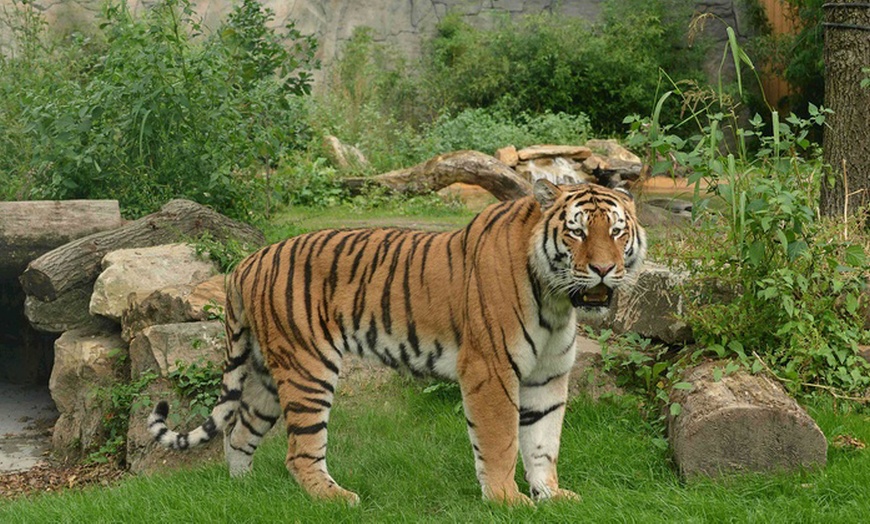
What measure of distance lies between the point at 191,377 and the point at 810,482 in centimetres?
381

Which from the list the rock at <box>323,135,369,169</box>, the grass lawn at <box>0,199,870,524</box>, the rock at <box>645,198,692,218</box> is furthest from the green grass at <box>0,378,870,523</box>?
the rock at <box>323,135,369,169</box>

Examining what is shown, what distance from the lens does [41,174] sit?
371 inches

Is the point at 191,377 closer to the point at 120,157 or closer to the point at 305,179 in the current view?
the point at 120,157

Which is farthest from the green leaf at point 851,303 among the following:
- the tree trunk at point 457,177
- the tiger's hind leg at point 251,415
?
the tree trunk at point 457,177

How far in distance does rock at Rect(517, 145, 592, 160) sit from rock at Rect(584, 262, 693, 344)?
8.44m

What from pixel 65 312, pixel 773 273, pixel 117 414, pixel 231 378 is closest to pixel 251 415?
pixel 231 378

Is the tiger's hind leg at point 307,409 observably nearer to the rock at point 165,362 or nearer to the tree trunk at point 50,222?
the rock at point 165,362

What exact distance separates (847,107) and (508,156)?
7.93 m

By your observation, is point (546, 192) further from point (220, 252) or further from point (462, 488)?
point (220, 252)

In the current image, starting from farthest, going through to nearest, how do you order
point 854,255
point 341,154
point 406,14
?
point 406,14 → point 341,154 → point 854,255

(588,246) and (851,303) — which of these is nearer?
(588,246)

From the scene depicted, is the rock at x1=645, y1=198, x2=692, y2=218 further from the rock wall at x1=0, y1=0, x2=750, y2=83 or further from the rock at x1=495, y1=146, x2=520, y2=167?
the rock wall at x1=0, y1=0, x2=750, y2=83

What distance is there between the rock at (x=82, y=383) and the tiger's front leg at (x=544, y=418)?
3.53 m

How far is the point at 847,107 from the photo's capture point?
7055 millimetres
